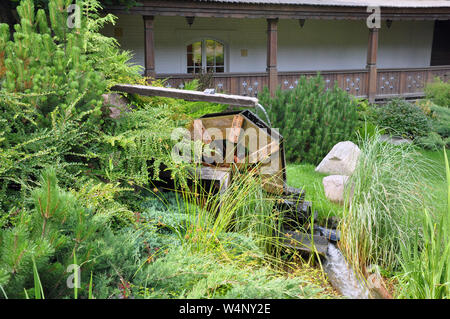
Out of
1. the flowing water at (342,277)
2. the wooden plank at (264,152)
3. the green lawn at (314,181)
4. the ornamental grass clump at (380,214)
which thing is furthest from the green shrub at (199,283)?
the green lawn at (314,181)

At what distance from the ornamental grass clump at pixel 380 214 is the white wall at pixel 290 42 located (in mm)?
10336

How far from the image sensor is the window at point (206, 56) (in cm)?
1377

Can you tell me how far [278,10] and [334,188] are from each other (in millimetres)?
7181

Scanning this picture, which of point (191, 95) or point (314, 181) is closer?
point (191, 95)

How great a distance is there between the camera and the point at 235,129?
411 centimetres

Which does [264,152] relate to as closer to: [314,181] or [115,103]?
[115,103]

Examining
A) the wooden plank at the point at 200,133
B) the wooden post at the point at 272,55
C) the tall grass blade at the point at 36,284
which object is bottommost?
the tall grass blade at the point at 36,284

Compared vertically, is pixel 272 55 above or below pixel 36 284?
above

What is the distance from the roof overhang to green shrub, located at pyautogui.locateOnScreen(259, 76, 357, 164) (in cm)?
374

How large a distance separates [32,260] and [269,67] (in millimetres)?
10349

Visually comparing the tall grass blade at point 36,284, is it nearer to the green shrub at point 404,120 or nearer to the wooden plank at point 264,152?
the wooden plank at point 264,152

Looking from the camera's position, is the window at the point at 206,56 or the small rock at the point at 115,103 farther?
the window at the point at 206,56

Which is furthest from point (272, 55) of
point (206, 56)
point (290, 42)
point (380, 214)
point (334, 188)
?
point (380, 214)

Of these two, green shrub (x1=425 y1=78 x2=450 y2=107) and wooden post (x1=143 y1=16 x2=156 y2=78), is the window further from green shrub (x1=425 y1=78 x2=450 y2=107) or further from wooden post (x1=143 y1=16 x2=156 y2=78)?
green shrub (x1=425 y1=78 x2=450 y2=107)
